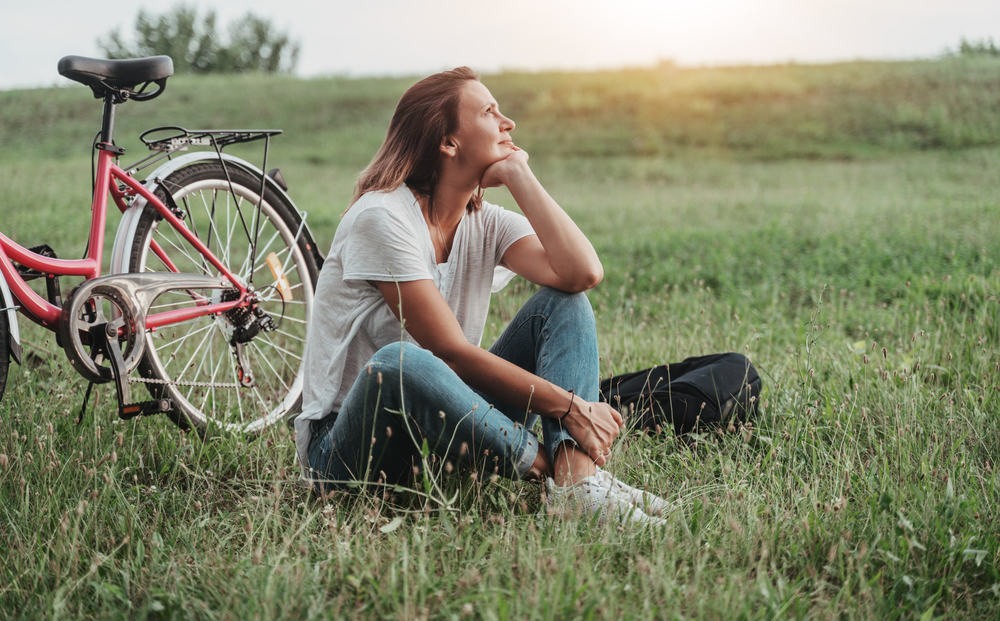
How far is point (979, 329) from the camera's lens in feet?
11.2

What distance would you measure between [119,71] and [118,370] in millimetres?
1121

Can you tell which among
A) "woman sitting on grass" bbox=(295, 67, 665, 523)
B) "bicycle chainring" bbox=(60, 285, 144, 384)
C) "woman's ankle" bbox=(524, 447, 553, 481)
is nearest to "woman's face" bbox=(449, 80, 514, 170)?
"woman sitting on grass" bbox=(295, 67, 665, 523)

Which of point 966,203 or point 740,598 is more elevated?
point 966,203

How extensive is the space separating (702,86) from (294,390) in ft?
57.5

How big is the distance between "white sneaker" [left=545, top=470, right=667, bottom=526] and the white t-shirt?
0.71 metres

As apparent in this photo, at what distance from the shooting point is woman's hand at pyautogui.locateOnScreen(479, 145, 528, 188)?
95.0 inches

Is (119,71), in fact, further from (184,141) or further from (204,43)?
(204,43)

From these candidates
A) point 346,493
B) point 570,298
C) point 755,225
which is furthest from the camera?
point 755,225

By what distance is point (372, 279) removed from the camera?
2.21 m

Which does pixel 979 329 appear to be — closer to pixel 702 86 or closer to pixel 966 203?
pixel 966 203

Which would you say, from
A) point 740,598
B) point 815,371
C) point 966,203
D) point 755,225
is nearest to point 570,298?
point 740,598

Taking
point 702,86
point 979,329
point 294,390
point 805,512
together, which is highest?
point 702,86

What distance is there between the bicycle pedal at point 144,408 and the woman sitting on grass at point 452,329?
0.48 metres

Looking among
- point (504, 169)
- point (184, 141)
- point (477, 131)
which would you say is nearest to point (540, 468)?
point (504, 169)
